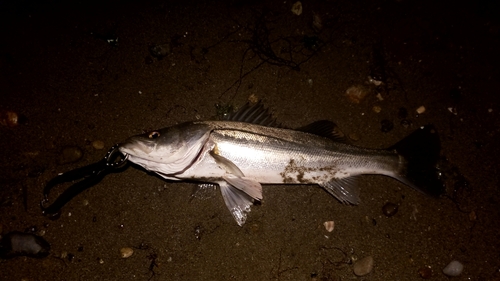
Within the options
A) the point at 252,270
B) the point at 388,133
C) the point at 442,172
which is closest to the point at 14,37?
the point at 252,270

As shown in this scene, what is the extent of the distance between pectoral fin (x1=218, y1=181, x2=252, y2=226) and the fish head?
46cm

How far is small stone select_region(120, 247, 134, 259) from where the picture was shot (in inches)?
111

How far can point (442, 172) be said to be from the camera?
3023 mm

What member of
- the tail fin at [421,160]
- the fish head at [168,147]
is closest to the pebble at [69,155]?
the fish head at [168,147]

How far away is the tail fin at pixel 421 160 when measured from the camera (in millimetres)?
2916

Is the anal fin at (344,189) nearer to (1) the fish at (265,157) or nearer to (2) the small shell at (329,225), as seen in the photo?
(1) the fish at (265,157)

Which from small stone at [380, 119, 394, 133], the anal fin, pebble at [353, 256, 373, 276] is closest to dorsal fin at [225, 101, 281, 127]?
the anal fin

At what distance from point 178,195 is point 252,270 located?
3.33ft

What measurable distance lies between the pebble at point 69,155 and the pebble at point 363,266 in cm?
290

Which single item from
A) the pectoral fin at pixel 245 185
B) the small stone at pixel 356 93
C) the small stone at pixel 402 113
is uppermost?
the small stone at pixel 356 93

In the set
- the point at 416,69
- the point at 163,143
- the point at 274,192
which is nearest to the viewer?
the point at 163,143

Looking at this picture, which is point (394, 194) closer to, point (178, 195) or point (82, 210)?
point (178, 195)

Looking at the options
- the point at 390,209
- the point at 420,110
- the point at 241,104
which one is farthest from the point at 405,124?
the point at 241,104

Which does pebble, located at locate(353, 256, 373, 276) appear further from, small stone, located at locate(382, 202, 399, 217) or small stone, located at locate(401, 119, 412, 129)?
small stone, located at locate(401, 119, 412, 129)
